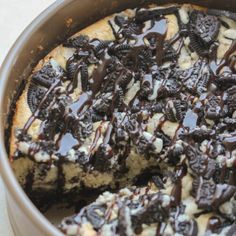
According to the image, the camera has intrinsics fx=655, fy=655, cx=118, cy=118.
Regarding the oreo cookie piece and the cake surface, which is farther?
the oreo cookie piece

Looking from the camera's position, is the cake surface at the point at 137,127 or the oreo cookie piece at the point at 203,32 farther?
the oreo cookie piece at the point at 203,32

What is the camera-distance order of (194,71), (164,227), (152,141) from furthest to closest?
(194,71) → (152,141) → (164,227)

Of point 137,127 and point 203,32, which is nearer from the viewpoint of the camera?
point 137,127

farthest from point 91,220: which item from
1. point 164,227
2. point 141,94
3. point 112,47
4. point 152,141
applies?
point 112,47

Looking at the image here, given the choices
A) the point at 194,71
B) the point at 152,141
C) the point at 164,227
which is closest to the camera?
the point at 164,227

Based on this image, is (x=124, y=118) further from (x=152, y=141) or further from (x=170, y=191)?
(x=170, y=191)

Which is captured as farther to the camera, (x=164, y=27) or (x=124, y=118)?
(x=164, y=27)

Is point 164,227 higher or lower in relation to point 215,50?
lower
